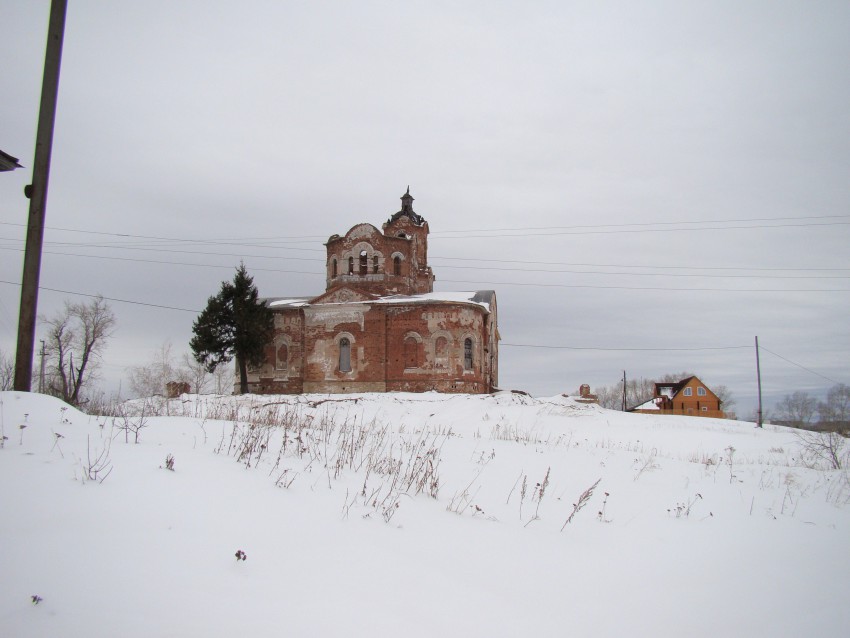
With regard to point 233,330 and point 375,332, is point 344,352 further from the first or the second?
point 233,330

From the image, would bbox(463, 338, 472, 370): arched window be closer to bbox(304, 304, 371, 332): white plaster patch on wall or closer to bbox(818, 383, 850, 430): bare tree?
bbox(304, 304, 371, 332): white plaster patch on wall

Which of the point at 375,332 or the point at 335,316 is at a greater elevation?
the point at 335,316

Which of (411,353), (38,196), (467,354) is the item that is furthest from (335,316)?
(38,196)

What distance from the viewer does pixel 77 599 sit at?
2.69 m

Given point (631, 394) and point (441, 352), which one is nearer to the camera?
point (441, 352)

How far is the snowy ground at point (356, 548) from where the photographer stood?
2.91 meters

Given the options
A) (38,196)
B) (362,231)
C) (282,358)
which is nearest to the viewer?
(38,196)

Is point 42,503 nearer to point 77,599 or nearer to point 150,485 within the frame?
point 150,485

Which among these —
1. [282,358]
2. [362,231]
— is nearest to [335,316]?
[282,358]

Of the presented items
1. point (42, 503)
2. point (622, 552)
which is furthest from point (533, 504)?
point (42, 503)

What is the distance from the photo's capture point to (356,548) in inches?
154

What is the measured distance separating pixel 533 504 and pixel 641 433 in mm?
12749

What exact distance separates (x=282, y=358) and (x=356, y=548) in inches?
1168

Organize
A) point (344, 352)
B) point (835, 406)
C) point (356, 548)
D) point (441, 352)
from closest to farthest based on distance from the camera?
point (356, 548), point (441, 352), point (344, 352), point (835, 406)
